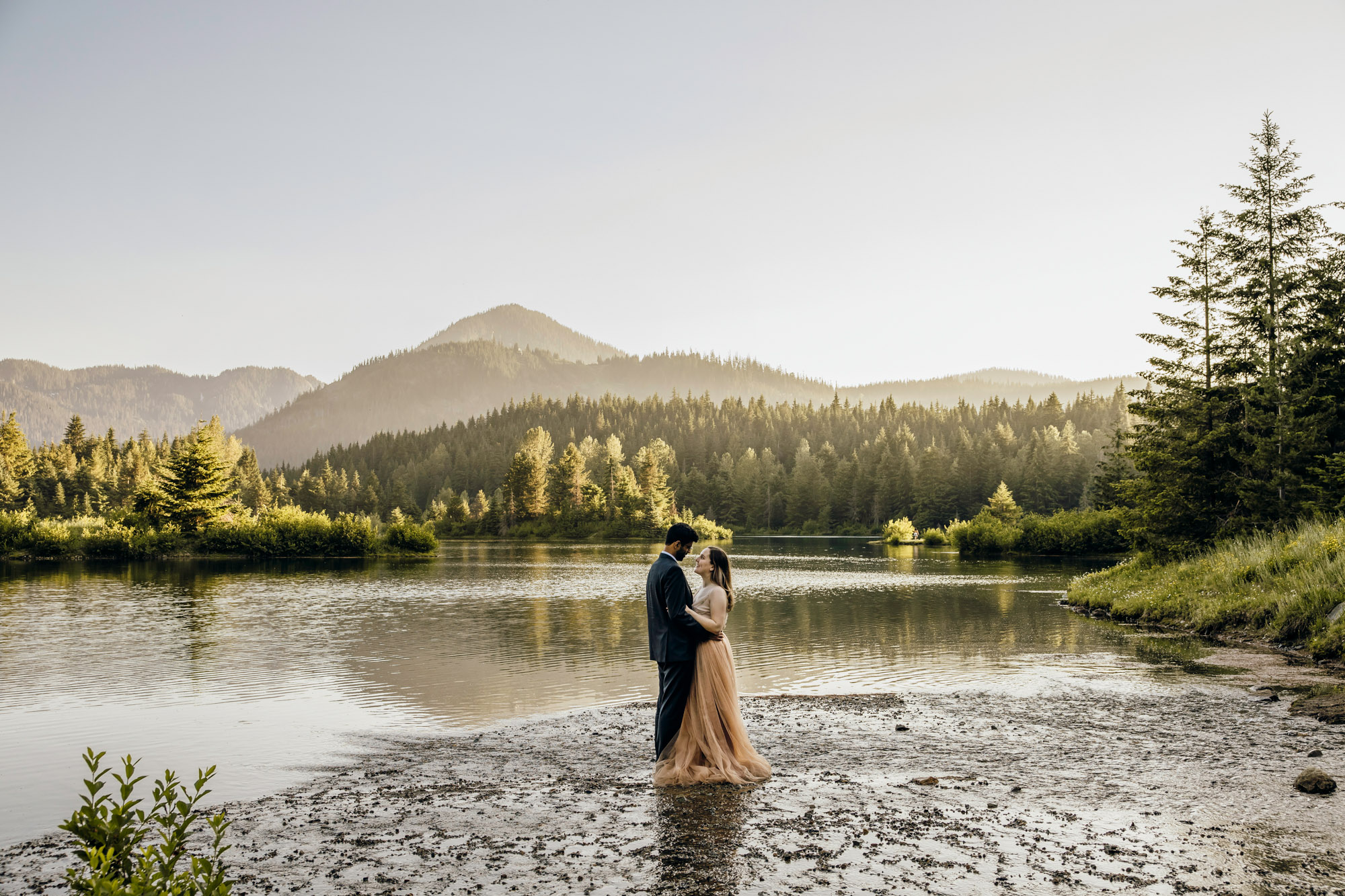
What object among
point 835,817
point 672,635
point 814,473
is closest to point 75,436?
point 814,473

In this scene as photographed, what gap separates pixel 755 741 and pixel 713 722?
2.12 meters

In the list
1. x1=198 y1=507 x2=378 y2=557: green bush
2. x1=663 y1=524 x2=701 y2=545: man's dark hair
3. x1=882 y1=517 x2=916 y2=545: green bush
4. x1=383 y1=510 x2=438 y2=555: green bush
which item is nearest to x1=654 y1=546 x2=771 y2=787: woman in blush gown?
x1=663 y1=524 x2=701 y2=545: man's dark hair

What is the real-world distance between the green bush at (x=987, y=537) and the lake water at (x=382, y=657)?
29800 millimetres

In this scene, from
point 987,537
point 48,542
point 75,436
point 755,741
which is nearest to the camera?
point 755,741

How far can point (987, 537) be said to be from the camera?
72.4 m

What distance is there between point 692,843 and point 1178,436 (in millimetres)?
29978

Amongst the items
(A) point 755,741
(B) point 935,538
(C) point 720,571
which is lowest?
(B) point 935,538

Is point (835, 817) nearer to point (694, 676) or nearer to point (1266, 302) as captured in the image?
point (694, 676)

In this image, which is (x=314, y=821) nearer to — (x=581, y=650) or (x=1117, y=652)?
(x=581, y=650)

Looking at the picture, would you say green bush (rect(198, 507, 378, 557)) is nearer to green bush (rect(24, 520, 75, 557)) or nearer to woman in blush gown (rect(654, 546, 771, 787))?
green bush (rect(24, 520, 75, 557))

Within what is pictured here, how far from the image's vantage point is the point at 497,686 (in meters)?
16.4

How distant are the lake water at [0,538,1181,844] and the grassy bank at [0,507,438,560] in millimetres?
18499

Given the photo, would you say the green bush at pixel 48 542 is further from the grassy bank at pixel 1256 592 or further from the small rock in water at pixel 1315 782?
the small rock in water at pixel 1315 782

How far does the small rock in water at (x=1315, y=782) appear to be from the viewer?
830 cm
